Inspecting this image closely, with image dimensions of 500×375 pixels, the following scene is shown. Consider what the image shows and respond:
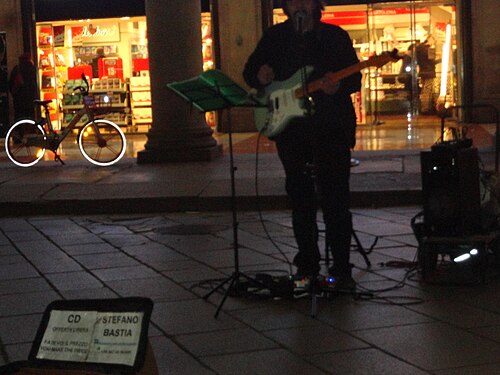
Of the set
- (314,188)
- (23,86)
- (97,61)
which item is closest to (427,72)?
(97,61)

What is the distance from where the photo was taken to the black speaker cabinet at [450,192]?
6871mm

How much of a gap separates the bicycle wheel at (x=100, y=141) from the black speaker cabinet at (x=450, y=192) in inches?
346

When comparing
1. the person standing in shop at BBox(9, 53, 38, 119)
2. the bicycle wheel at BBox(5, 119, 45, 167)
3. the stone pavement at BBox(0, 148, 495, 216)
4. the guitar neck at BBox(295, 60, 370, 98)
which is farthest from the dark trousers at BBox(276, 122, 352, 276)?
the person standing in shop at BBox(9, 53, 38, 119)

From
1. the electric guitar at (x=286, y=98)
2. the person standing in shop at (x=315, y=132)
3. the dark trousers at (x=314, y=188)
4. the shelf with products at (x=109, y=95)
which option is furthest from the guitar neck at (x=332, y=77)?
the shelf with products at (x=109, y=95)

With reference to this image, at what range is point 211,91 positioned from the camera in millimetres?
6406

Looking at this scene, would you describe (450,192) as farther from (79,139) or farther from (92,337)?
(79,139)

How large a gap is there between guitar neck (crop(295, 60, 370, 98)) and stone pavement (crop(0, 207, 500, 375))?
1260mm

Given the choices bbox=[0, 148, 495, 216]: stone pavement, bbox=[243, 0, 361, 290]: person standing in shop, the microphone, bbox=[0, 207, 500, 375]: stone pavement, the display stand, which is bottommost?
bbox=[0, 207, 500, 375]: stone pavement

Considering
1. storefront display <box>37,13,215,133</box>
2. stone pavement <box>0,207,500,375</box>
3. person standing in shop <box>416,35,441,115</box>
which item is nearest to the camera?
stone pavement <box>0,207,500,375</box>

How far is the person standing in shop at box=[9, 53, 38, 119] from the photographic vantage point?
21.0 metres

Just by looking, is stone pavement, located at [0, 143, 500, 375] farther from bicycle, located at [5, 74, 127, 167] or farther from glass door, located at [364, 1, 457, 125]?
glass door, located at [364, 1, 457, 125]

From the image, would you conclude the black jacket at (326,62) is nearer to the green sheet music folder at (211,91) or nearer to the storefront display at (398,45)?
the green sheet music folder at (211,91)

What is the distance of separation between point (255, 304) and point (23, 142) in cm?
995

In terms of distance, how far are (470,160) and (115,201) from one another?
5387 mm
